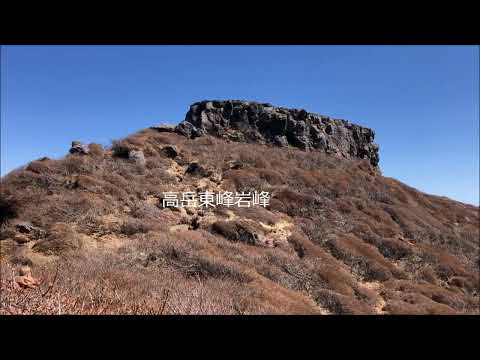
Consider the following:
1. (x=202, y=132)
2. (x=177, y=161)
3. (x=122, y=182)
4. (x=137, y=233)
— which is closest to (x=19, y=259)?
(x=137, y=233)

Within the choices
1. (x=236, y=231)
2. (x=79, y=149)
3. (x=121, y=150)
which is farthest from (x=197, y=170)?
(x=236, y=231)

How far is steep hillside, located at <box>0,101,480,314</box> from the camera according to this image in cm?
711

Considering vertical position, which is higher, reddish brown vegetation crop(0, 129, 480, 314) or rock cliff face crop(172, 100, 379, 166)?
rock cliff face crop(172, 100, 379, 166)

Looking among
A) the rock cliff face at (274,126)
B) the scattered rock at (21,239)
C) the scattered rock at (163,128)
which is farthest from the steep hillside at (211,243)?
the rock cliff face at (274,126)

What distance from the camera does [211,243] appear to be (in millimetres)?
12211

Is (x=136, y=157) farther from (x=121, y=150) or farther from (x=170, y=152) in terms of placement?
(x=170, y=152)

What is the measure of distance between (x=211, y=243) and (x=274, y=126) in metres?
31.3

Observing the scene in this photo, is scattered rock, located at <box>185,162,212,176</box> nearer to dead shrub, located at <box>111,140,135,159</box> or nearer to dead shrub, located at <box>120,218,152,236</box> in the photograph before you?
dead shrub, located at <box>111,140,135,159</box>

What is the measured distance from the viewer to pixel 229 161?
26.9 metres

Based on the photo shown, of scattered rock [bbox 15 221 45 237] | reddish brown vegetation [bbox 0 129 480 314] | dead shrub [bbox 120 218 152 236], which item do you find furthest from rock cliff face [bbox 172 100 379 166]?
scattered rock [bbox 15 221 45 237]

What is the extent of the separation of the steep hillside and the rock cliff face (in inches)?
462

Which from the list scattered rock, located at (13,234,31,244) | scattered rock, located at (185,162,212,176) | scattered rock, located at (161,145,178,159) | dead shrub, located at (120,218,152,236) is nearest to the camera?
scattered rock, located at (13,234,31,244)
